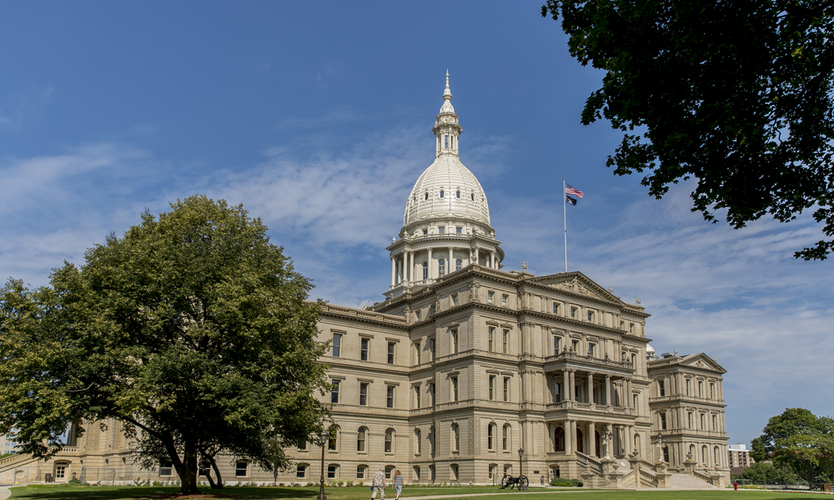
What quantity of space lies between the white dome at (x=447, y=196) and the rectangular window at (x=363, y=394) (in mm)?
33448

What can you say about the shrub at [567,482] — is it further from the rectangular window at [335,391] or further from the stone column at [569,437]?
the rectangular window at [335,391]

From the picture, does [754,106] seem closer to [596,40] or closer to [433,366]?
[596,40]

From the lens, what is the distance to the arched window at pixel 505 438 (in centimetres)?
6094

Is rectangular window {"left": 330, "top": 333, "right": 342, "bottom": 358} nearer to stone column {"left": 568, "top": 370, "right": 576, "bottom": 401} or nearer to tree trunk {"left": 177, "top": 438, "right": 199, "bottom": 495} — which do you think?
stone column {"left": 568, "top": 370, "right": 576, "bottom": 401}

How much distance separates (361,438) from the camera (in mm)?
65688

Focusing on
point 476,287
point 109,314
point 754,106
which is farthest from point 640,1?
point 476,287

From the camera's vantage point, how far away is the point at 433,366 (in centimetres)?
6638

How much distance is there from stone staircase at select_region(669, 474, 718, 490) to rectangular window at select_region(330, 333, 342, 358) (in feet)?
103

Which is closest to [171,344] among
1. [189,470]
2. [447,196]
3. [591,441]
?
[189,470]

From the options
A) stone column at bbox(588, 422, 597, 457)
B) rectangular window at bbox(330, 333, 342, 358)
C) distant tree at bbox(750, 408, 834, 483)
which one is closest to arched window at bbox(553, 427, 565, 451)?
stone column at bbox(588, 422, 597, 457)

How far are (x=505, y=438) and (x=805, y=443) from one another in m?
52.6

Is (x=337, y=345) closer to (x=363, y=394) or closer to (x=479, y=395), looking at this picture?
(x=363, y=394)

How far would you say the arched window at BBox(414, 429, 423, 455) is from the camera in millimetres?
66062

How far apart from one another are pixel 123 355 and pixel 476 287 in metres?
35.0
